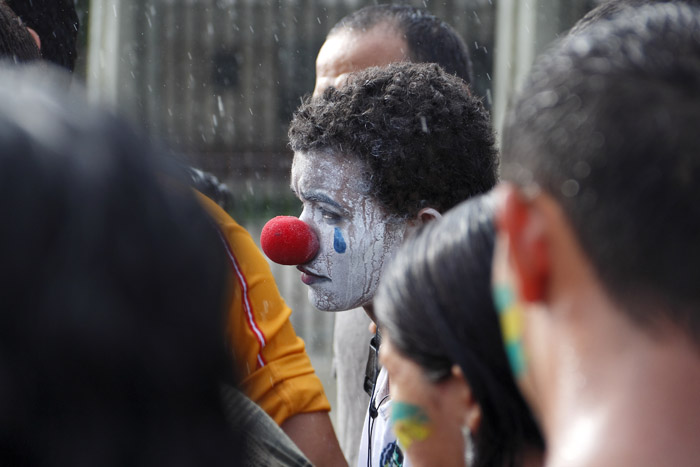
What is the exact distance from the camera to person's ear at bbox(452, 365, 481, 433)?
1.17 meters

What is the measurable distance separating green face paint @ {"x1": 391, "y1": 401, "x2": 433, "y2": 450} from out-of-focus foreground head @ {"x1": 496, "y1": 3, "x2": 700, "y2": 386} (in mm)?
396

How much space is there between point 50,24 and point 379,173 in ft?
5.03

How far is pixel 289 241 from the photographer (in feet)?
6.40

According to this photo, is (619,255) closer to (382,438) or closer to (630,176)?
(630,176)

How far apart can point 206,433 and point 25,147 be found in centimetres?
30

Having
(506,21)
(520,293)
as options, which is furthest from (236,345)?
(506,21)

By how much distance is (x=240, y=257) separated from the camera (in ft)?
6.29

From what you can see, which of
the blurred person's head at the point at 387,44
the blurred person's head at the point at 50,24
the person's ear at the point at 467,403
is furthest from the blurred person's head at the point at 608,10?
the blurred person's head at the point at 50,24

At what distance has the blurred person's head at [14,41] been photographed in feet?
6.60

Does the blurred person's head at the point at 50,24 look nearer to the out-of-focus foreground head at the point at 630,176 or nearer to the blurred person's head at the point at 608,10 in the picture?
the blurred person's head at the point at 608,10

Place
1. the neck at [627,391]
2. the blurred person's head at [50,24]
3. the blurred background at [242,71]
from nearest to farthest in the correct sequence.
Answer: the neck at [627,391], the blurred person's head at [50,24], the blurred background at [242,71]

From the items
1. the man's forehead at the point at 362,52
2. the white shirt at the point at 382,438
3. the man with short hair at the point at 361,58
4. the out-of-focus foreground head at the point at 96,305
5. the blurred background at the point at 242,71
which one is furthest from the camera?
the blurred background at the point at 242,71

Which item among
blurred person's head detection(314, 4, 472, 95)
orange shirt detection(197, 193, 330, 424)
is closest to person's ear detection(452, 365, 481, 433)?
orange shirt detection(197, 193, 330, 424)

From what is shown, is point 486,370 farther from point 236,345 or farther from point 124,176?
point 236,345
